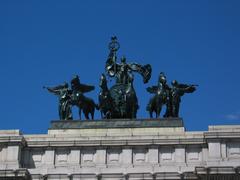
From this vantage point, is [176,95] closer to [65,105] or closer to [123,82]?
[123,82]

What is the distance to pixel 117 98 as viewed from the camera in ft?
177

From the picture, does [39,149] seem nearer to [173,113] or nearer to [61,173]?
[61,173]

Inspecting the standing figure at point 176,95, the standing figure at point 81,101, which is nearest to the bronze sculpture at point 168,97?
the standing figure at point 176,95

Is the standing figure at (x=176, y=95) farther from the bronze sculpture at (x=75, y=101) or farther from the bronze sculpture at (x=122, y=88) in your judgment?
the bronze sculpture at (x=75, y=101)

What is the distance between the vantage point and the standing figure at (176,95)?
53.2 m

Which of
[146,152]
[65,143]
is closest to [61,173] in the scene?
[65,143]

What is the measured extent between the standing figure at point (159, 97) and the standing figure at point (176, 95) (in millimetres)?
Answer: 351

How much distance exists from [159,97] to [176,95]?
43.8 inches

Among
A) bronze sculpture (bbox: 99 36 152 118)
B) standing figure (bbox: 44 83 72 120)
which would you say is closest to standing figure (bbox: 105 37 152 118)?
bronze sculpture (bbox: 99 36 152 118)

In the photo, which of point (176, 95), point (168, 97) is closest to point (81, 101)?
point (168, 97)

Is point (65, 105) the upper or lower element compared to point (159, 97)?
lower

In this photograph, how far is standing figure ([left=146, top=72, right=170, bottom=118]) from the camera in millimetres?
53188

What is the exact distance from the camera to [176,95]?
5325 centimetres

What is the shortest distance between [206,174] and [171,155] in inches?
139
